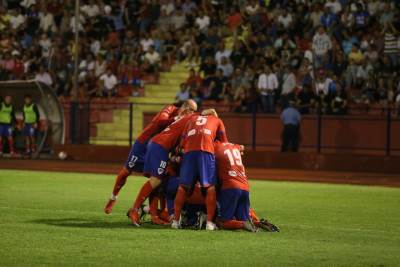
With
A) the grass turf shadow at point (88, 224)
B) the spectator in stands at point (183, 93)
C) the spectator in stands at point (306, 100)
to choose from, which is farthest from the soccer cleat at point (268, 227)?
the spectator in stands at point (183, 93)

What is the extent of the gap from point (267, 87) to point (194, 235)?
1605 cm

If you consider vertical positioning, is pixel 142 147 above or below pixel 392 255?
above

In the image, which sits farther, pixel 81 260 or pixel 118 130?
pixel 118 130

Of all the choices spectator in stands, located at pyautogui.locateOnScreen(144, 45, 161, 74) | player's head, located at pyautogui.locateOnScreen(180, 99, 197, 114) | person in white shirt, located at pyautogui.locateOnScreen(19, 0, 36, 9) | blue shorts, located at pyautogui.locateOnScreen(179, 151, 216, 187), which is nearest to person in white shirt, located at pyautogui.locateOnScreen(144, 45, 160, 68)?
spectator in stands, located at pyautogui.locateOnScreen(144, 45, 161, 74)

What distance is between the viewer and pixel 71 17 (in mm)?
35594

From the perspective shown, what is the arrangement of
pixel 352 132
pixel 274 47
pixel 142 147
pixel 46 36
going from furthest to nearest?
1. pixel 46 36
2. pixel 274 47
3. pixel 352 132
4. pixel 142 147

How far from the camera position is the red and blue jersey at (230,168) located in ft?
45.0

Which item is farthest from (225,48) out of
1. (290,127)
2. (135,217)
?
(135,217)

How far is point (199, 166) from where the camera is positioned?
44.7 feet

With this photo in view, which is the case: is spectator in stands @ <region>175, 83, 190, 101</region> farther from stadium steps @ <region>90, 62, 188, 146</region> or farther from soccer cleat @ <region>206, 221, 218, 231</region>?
soccer cleat @ <region>206, 221, 218, 231</region>

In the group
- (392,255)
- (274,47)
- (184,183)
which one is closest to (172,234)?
(184,183)

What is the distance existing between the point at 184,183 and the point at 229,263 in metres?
3.03

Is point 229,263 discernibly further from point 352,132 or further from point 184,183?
point 352,132

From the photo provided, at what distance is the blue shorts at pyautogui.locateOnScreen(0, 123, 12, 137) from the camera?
30906 mm
